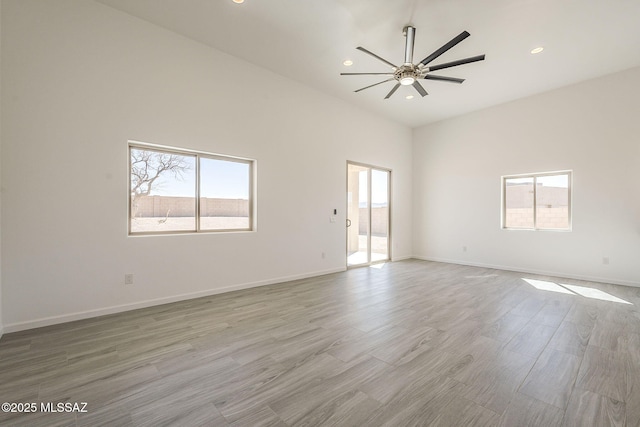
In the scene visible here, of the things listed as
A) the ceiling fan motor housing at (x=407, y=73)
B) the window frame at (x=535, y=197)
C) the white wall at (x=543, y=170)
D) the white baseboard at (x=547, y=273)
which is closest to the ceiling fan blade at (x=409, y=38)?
the ceiling fan motor housing at (x=407, y=73)

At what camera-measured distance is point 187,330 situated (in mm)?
2861

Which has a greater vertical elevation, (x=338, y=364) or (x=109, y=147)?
(x=109, y=147)

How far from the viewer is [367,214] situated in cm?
677

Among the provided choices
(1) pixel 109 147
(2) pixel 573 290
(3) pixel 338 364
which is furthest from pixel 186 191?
(2) pixel 573 290

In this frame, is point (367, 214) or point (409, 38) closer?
point (409, 38)

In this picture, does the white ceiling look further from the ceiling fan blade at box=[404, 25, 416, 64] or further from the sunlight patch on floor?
the sunlight patch on floor

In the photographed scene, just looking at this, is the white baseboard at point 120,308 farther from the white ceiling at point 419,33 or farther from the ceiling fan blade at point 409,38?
the ceiling fan blade at point 409,38

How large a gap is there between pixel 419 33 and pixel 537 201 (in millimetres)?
4569

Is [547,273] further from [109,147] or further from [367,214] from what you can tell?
[109,147]

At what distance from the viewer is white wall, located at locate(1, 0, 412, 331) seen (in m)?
2.86

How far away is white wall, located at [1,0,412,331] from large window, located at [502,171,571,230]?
4983 mm

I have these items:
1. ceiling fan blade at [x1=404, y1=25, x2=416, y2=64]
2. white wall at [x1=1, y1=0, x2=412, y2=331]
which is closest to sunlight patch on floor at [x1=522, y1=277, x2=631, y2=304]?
ceiling fan blade at [x1=404, y1=25, x2=416, y2=64]

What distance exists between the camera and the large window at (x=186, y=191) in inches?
144

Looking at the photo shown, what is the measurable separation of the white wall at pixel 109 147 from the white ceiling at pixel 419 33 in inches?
18.9
